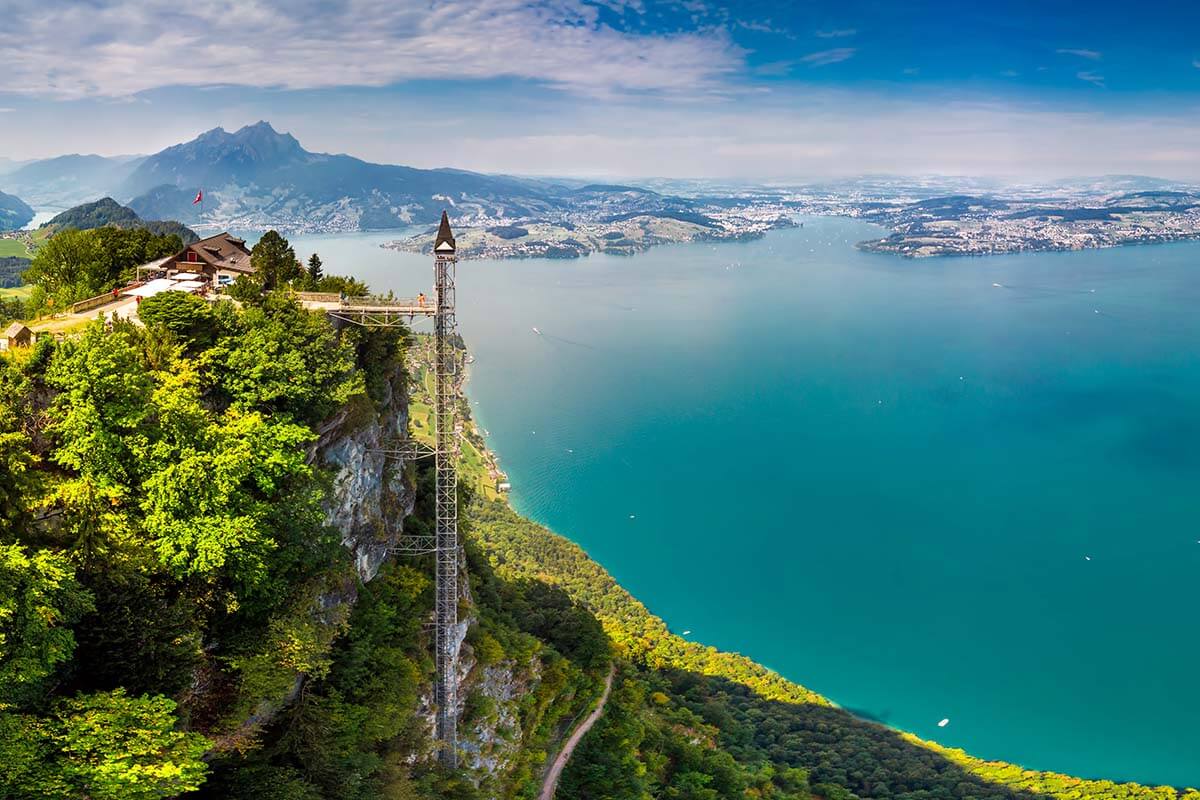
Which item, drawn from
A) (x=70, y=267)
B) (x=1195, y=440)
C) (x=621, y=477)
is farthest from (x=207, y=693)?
(x=1195, y=440)

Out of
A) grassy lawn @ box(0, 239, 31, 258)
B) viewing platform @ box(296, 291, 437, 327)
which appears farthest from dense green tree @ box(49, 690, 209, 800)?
grassy lawn @ box(0, 239, 31, 258)

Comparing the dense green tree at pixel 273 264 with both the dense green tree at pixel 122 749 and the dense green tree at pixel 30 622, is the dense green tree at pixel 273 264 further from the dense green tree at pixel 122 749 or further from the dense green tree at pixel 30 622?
the dense green tree at pixel 122 749

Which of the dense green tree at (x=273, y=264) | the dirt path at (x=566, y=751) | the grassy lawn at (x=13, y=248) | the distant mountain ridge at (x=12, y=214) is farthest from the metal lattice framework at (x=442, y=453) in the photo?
the distant mountain ridge at (x=12, y=214)

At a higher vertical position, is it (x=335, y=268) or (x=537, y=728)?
(x=335, y=268)

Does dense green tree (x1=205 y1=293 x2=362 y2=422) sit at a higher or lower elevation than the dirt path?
higher

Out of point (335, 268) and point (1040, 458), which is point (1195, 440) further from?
point (335, 268)

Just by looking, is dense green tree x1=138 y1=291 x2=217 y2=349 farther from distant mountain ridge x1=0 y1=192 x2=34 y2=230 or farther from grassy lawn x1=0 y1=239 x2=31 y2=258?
distant mountain ridge x1=0 y1=192 x2=34 y2=230
